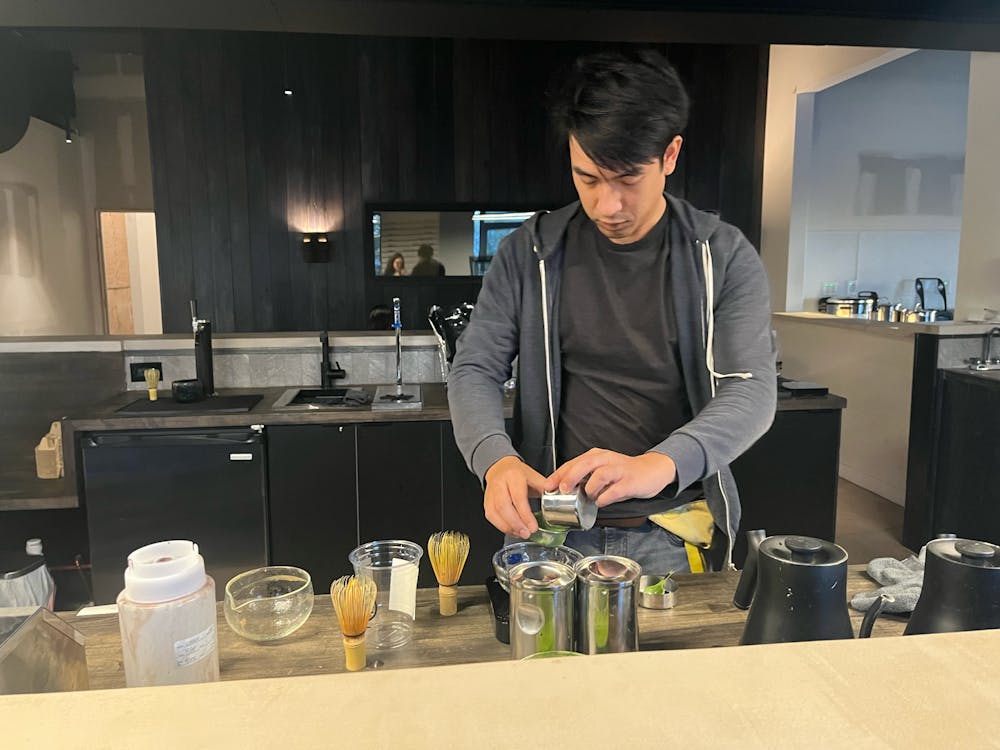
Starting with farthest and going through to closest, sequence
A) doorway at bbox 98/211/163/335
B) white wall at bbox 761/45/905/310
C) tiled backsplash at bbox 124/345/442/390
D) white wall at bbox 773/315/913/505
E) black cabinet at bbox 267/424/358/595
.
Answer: doorway at bbox 98/211/163/335
white wall at bbox 761/45/905/310
white wall at bbox 773/315/913/505
tiled backsplash at bbox 124/345/442/390
black cabinet at bbox 267/424/358/595

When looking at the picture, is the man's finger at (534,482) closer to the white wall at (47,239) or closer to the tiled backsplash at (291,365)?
the tiled backsplash at (291,365)

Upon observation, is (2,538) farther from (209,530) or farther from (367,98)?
(367,98)

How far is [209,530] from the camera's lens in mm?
2818

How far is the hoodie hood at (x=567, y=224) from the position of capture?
1.40 m

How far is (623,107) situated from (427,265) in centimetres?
540

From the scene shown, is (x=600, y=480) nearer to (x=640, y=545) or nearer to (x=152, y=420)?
(x=640, y=545)

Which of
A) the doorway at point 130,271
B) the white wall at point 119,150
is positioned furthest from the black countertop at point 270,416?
the doorway at point 130,271

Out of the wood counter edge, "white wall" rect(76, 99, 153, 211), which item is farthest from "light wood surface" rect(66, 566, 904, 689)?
"white wall" rect(76, 99, 153, 211)

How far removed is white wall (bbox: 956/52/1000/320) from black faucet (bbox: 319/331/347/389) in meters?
3.36

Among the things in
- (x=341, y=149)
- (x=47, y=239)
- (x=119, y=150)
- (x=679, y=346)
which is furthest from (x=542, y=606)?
(x=119, y=150)

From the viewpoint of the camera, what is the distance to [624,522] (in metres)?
1.40

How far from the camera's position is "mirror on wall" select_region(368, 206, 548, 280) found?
21.0 feet

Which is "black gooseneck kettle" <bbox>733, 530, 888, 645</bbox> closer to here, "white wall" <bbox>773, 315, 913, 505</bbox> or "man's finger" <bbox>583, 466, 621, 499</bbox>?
"man's finger" <bbox>583, 466, 621, 499</bbox>

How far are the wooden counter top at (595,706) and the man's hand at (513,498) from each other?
55 centimetres
